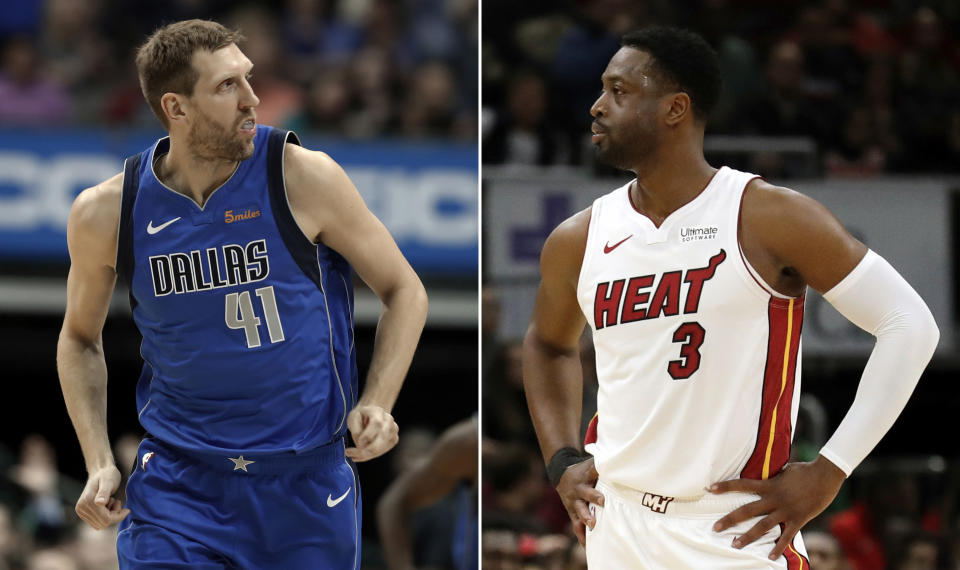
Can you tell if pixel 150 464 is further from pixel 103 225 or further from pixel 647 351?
pixel 647 351

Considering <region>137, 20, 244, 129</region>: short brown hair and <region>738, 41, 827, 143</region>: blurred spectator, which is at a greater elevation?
<region>137, 20, 244, 129</region>: short brown hair

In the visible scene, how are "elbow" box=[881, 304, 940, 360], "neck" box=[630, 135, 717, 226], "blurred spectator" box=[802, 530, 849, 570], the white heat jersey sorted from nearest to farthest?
"elbow" box=[881, 304, 940, 360], the white heat jersey, "neck" box=[630, 135, 717, 226], "blurred spectator" box=[802, 530, 849, 570]

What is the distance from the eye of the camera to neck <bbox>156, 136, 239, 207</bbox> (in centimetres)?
381

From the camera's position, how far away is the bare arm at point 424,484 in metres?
5.59

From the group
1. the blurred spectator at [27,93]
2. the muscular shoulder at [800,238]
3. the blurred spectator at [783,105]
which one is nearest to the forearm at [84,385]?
the muscular shoulder at [800,238]

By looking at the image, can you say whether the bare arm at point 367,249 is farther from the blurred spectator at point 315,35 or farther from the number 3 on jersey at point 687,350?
the blurred spectator at point 315,35

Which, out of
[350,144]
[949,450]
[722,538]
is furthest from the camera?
[350,144]

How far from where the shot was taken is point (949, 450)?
9.59m

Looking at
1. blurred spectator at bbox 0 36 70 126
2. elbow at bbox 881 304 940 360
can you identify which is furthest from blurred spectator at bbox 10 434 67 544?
elbow at bbox 881 304 940 360

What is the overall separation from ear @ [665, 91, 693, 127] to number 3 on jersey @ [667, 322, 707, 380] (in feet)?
2.05

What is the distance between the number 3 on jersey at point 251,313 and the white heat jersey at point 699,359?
0.99 meters

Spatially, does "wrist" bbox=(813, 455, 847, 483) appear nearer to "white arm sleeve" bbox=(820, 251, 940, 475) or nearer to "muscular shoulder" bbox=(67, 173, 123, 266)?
"white arm sleeve" bbox=(820, 251, 940, 475)

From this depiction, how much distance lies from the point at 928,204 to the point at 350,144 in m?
4.72

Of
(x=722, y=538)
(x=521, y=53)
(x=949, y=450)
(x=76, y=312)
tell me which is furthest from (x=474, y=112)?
(x=722, y=538)
